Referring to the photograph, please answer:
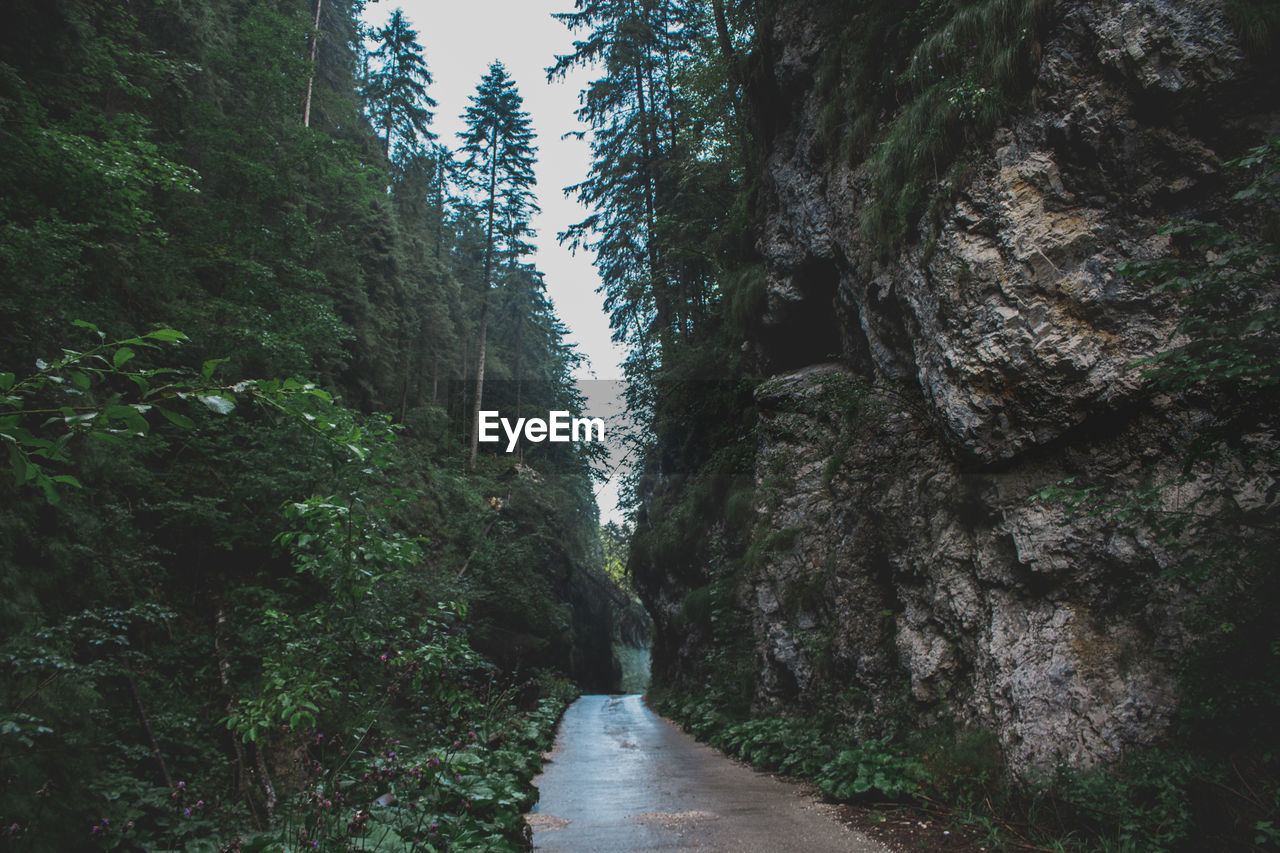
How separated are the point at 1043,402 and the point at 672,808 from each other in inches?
202

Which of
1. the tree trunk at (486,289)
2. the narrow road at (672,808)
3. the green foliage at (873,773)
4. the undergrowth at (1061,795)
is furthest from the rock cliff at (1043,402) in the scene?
the tree trunk at (486,289)

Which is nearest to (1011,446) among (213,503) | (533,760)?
(533,760)

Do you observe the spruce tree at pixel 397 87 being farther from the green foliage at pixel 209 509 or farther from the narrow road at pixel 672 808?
the narrow road at pixel 672 808

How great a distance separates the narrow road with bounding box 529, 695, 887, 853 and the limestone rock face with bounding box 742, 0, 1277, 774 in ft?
5.67

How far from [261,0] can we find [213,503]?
473 inches

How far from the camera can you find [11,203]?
6824mm

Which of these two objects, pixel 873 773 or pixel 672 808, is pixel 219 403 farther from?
pixel 873 773

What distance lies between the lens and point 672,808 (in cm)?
611

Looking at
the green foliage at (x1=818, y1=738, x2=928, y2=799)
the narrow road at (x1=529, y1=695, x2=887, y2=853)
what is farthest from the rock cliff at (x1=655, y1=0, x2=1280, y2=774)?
the narrow road at (x1=529, y1=695, x2=887, y2=853)

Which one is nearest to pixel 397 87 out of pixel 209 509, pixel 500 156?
pixel 500 156

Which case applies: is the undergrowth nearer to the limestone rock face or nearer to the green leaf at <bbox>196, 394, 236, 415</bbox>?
the limestone rock face

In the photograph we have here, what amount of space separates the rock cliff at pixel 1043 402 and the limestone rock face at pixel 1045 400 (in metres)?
0.02

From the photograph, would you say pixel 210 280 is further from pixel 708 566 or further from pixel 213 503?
pixel 708 566

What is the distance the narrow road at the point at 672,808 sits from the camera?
4953 millimetres
